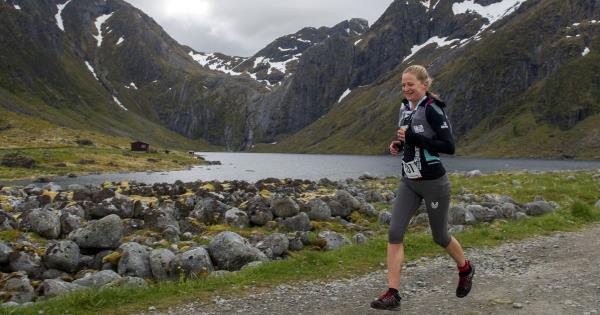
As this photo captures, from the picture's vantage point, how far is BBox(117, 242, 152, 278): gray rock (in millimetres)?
14453

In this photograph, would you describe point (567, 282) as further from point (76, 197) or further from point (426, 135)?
point (76, 197)

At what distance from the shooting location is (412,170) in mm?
8766

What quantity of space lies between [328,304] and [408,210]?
2735 mm

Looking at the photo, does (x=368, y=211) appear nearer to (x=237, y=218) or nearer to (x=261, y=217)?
(x=261, y=217)

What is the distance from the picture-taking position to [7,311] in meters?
9.26

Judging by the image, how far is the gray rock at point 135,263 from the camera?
14.5m

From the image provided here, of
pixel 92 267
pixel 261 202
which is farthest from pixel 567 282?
pixel 261 202

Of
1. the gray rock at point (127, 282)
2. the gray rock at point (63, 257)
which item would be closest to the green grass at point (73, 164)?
the gray rock at point (63, 257)

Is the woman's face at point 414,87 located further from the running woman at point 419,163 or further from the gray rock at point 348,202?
the gray rock at point 348,202

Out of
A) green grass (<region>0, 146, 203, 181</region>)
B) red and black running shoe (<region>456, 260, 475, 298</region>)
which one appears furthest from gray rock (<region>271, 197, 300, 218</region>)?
green grass (<region>0, 146, 203, 181</region>)

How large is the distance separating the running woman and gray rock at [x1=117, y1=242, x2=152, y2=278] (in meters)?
8.36

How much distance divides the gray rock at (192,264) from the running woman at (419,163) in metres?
6.35

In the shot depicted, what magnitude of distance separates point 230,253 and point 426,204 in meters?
7.69

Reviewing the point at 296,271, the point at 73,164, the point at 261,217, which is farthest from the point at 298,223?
the point at 73,164
